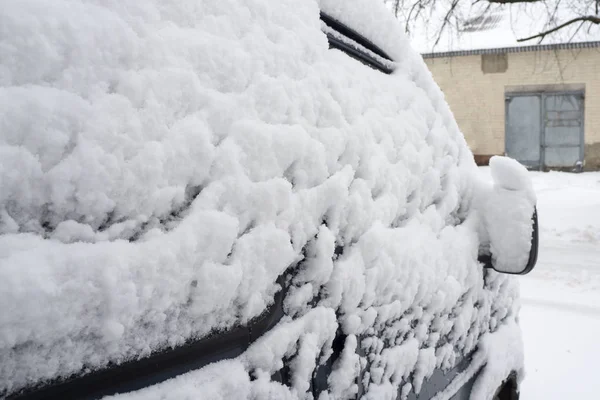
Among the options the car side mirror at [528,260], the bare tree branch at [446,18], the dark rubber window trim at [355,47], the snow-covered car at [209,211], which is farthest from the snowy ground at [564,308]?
the bare tree branch at [446,18]

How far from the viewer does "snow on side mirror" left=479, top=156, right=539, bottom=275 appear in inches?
62.6

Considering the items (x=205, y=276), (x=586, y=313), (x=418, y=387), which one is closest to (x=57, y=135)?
(x=205, y=276)

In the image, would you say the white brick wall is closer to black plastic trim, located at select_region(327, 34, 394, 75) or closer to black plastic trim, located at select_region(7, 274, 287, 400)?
black plastic trim, located at select_region(327, 34, 394, 75)

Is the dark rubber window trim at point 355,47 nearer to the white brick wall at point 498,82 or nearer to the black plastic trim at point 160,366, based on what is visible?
the black plastic trim at point 160,366

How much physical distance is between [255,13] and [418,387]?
951mm

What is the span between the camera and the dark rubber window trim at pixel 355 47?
1.22 m

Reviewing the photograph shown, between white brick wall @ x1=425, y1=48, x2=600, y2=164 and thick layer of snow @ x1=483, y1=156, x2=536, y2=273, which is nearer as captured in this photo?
thick layer of snow @ x1=483, y1=156, x2=536, y2=273

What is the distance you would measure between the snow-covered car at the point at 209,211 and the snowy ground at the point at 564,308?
2148 mm

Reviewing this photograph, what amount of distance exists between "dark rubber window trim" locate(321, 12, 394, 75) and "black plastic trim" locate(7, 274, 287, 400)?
64cm

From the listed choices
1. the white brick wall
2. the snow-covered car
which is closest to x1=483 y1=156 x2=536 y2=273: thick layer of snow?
the snow-covered car

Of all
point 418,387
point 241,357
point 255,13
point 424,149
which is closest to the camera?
point 241,357

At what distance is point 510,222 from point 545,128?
46.9 ft

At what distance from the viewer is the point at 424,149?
1479 millimetres

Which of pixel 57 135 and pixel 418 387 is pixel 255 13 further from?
pixel 418 387
